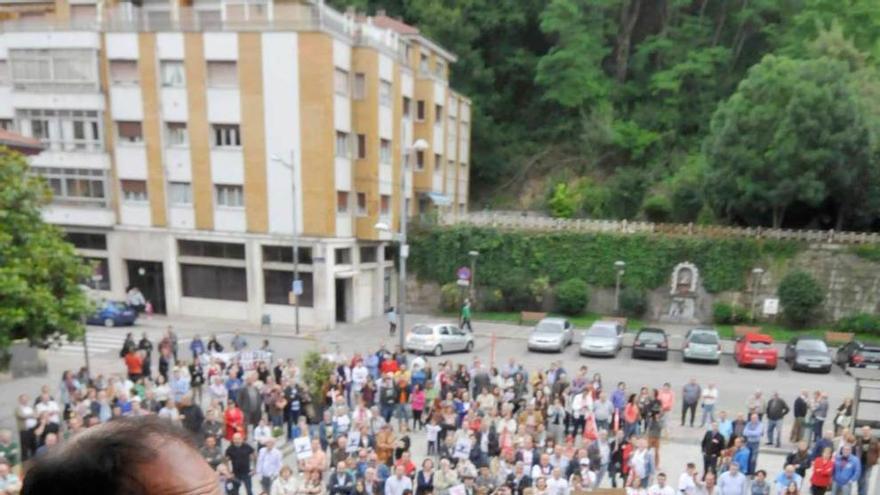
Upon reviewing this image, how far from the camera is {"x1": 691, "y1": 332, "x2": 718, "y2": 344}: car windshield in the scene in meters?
26.8

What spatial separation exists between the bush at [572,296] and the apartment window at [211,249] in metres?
16.7

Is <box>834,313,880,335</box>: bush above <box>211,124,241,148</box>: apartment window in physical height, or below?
below

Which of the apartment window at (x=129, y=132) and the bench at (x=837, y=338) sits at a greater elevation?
the apartment window at (x=129, y=132)

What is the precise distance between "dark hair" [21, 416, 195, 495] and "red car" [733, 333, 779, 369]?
1117 inches

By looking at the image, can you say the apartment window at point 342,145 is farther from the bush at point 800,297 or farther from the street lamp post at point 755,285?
the bush at point 800,297

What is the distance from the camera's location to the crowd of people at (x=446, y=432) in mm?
12234

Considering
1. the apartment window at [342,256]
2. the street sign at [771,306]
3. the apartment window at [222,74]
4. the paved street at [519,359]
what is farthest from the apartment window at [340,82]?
the street sign at [771,306]

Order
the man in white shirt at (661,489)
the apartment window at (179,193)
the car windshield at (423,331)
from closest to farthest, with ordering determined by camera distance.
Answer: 1. the man in white shirt at (661,489)
2. the car windshield at (423,331)
3. the apartment window at (179,193)

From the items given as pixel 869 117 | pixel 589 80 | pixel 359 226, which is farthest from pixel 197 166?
pixel 869 117

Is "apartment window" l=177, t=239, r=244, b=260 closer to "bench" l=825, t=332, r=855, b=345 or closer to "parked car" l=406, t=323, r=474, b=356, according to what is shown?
"parked car" l=406, t=323, r=474, b=356

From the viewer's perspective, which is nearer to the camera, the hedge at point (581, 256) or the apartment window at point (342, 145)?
the apartment window at point (342, 145)

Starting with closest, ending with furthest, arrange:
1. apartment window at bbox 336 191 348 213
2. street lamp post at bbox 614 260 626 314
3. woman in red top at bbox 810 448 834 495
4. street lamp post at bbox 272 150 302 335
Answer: woman in red top at bbox 810 448 834 495
street lamp post at bbox 272 150 302 335
apartment window at bbox 336 191 348 213
street lamp post at bbox 614 260 626 314

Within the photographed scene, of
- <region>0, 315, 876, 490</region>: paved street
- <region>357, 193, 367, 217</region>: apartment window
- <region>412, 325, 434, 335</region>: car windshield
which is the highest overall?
<region>357, 193, 367, 217</region>: apartment window

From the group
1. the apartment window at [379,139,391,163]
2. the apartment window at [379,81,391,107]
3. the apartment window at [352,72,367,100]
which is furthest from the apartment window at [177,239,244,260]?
the apartment window at [379,81,391,107]
